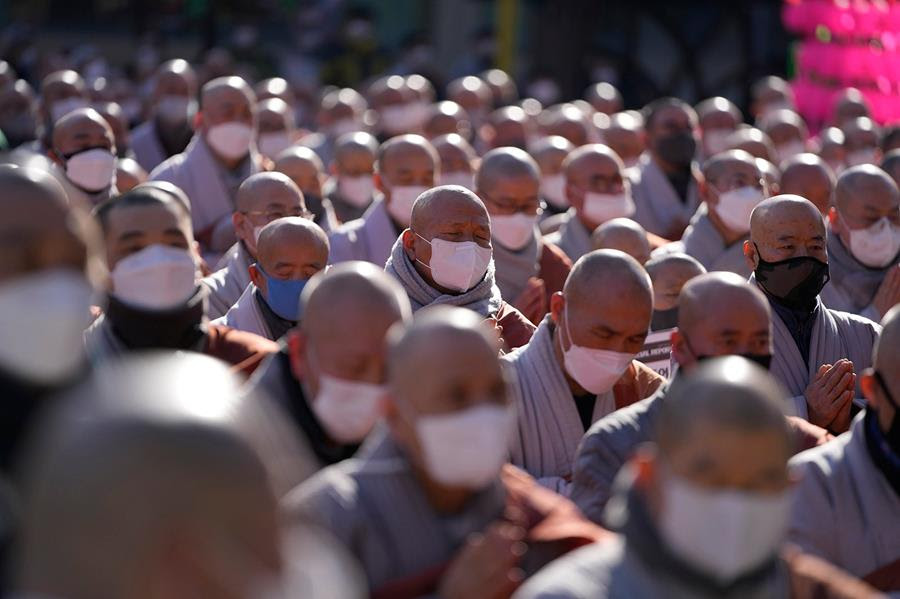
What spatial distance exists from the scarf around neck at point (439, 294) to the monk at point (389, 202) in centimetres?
136

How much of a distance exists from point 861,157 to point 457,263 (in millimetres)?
5209

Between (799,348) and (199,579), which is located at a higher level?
(199,579)

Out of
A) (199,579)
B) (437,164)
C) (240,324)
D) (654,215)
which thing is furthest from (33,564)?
(654,215)

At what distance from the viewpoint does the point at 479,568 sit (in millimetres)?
3682

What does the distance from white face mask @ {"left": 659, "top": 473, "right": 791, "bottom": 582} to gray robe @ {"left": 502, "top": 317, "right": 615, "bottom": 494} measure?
7.26 feet

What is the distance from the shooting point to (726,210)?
8.50m

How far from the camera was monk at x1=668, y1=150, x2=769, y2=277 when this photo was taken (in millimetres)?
8414

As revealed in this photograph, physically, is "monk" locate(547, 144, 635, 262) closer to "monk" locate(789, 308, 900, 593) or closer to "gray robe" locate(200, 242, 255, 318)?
"gray robe" locate(200, 242, 255, 318)

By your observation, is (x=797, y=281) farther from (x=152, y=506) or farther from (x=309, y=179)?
(x=152, y=506)

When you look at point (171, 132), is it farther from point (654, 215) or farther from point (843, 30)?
point (843, 30)

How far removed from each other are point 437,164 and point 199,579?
6.42 meters

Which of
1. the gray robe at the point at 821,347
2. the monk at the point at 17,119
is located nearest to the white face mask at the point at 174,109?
the monk at the point at 17,119

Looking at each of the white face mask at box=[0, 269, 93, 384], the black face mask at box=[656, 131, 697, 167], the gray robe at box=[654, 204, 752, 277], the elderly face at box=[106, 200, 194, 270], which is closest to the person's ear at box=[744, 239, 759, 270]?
the gray robe at box=[654, 204, 752, 277]

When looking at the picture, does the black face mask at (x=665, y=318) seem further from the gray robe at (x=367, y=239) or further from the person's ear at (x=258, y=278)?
the gray robe at (x=367, y=239)
